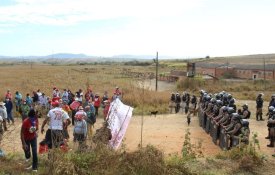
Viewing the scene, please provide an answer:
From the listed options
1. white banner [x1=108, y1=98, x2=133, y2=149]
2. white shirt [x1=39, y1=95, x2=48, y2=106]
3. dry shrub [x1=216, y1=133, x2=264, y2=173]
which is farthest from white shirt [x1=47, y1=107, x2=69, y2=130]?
white shirt [x1=39, y1=95, x2=48, y2=106]

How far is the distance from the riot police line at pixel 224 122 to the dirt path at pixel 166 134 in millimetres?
410

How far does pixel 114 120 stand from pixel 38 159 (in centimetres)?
278

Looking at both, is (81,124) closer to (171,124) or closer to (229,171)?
(229,171)

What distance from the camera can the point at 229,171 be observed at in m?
9.62

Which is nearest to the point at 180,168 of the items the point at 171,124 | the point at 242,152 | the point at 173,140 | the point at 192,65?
the point at 242,152

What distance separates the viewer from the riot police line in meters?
13.3

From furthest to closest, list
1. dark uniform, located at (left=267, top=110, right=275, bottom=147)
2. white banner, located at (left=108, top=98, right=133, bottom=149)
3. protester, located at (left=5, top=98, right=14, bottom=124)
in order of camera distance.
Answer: protester, located at (left=5, top=98, right=14, bottom=124), dark uniform, located at (left=267, top=110, right=275, bottom=147), white banner, located at (left=108, top=98, right=133, bottom=149)

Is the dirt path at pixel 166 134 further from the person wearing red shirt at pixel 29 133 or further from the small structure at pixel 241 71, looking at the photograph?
the small structure at pixel 241 71

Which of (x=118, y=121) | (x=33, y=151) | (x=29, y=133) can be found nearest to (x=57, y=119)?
(x=29, y=133)

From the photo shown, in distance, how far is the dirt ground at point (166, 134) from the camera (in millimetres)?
14594

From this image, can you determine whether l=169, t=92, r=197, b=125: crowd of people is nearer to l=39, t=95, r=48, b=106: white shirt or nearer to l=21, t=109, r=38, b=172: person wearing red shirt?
l=39, t=95, r=48, b=106: white shirt

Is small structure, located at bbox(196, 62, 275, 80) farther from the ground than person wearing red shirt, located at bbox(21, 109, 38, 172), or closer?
closer

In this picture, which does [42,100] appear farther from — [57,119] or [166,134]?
[57,119]

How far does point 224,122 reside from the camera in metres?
15.3
